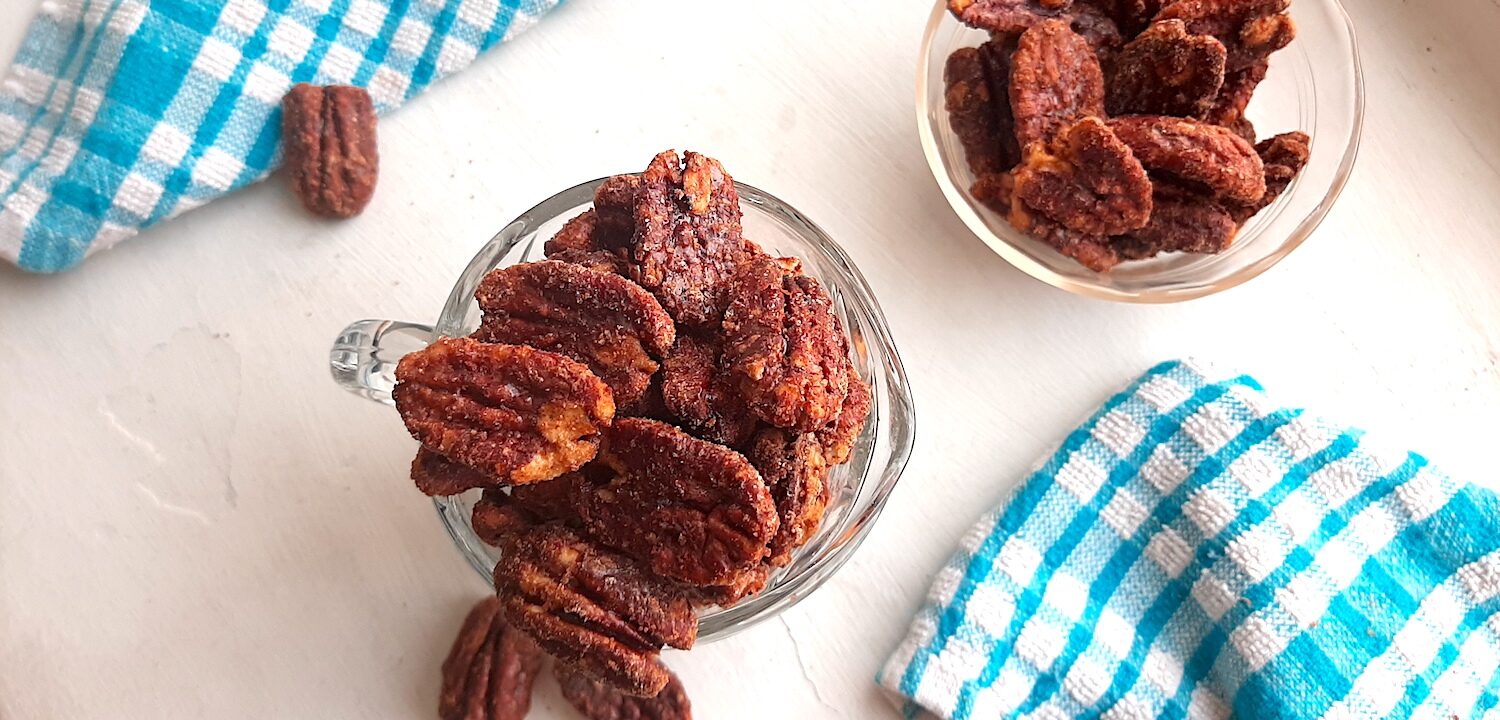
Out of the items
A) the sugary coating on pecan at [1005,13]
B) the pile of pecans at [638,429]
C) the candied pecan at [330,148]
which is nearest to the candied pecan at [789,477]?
the pile of pecans at [638,429]

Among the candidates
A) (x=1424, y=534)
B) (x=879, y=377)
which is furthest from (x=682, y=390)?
(x=1424, y=534)

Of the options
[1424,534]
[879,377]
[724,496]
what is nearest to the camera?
[724,496]

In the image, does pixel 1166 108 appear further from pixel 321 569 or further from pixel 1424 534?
pixel 321 569

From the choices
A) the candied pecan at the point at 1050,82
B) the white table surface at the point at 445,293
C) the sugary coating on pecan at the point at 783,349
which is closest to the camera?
the sugary coating on pecan at the point at 783,349

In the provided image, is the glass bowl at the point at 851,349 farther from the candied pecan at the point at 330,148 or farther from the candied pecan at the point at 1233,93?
the candied pecan at the point at 1233,93

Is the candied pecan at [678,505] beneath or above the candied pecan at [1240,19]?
beneath

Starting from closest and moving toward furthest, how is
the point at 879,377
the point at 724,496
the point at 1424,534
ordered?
1. the point at 724,496
2. the point at 879,377
3. the point at 1424,534

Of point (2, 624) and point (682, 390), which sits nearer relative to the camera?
point (682, 390)
